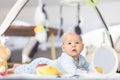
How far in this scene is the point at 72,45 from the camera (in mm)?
680

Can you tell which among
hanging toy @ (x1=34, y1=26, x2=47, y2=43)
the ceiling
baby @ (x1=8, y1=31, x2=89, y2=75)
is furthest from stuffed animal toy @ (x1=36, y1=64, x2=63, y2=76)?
the ceiling

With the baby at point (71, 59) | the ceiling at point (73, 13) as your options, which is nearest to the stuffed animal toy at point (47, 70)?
the baby at point (71, 59)

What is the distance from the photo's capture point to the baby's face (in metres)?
0.68

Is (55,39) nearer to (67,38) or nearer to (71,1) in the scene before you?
(71,1)

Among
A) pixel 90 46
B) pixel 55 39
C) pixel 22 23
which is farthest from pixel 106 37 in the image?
pixel 22 23

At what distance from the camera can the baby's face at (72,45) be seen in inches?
26.8

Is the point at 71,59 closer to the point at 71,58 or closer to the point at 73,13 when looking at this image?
the point at 71,58

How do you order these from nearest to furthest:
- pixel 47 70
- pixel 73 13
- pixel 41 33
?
pixel 47 70, pixel 41 33, pixel 73 13

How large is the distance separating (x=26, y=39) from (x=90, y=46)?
0.28 m

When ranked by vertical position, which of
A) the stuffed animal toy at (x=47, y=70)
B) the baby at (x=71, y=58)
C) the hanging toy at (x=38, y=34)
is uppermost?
the hanging toy at (x=38, y=34)

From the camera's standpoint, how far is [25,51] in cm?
100

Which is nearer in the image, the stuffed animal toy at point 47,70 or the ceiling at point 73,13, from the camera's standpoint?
the stuffed animal toy at point 47,70

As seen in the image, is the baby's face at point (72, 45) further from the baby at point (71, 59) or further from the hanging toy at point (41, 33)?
the hanging toy at point (41, 33)

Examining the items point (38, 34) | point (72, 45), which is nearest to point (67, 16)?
point (38, 34)
